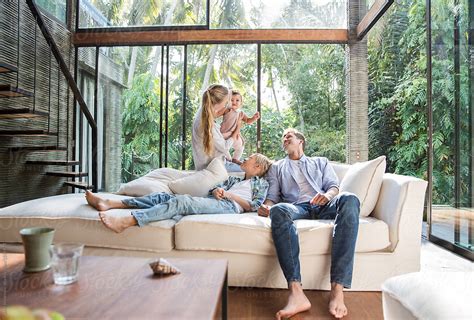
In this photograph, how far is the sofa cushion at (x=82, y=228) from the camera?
1927 millimetres

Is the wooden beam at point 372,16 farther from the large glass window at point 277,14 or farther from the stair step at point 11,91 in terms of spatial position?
the stair step at point 11,91

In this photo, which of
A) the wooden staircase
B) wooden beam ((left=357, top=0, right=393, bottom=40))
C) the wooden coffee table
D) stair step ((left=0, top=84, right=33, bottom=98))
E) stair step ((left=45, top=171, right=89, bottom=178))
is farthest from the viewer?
stair step ((left=45, top=171, right=89, bottom=178))

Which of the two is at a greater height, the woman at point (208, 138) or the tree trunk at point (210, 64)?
the tree trunk at point (210, 64)

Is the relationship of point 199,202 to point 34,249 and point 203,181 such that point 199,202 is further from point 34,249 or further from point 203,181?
point 34,249

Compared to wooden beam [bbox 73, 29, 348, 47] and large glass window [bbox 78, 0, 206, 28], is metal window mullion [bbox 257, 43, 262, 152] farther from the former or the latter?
large glass window [bbox 78, 0, 206, 28]

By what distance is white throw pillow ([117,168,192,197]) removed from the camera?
2361 millimetres

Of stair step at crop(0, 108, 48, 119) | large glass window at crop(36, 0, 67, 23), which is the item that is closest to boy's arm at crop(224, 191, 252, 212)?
stair step at crop(0, 108, 48, 119)

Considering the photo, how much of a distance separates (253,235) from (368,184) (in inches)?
30.0

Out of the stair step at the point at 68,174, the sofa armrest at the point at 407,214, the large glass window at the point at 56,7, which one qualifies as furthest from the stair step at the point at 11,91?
the sofa armrest at the point at 407,214

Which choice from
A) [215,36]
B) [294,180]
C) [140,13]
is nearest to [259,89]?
[215,36]

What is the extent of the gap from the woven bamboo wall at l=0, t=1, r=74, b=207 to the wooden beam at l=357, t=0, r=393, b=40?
3.76 metres

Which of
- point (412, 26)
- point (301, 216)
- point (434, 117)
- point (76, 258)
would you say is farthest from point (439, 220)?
point (76, 258)

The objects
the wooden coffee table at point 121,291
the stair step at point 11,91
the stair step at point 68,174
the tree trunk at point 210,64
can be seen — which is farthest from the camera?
the tree trunk at point 210,64

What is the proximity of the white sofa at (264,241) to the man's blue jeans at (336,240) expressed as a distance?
10cm
